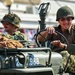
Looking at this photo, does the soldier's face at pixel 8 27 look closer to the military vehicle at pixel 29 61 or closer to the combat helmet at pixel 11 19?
the combat helmet at pixel 11 19

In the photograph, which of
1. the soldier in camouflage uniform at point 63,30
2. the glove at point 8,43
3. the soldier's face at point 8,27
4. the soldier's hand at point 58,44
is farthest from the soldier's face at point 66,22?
the glove at point 8,43

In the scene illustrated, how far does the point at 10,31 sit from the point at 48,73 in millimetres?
2073

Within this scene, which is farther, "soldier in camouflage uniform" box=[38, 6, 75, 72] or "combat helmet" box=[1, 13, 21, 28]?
"combat helmet" box=[1, 13, 21, 28]

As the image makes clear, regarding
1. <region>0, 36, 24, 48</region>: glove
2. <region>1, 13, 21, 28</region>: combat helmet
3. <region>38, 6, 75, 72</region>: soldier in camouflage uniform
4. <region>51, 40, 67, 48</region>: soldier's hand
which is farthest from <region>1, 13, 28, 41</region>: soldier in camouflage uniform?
<region>0, 36, 24, 48</region>: glove

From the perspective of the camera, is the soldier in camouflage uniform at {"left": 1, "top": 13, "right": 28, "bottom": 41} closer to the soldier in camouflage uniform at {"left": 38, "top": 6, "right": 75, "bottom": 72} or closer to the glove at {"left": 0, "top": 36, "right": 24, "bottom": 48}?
the soldier in camouflage uniform at {"left": 38, "top": 6, "right": 75, "bottom": 72}

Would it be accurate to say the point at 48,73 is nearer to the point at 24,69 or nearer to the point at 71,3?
the point at 24,69

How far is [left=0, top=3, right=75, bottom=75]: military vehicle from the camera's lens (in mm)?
4605

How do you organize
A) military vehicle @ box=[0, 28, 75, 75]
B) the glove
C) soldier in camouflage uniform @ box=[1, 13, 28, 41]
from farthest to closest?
soldier in camouflage uniform @ box=[1, 13, 28, 41], the glove, military vehicle @ box=[0, 28, 75, 75]

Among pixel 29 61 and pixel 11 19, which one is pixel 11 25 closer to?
pixel 11 19

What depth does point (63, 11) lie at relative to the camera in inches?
262

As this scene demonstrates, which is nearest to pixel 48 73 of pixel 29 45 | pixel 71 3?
pixel 29 45

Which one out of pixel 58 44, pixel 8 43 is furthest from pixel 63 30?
pixel 8 43

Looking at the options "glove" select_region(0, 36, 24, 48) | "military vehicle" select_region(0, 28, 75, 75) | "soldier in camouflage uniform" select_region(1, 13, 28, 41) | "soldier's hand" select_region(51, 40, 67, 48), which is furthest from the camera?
"soldier in camouflage uniform" select_region(1, 13, 28, 41)

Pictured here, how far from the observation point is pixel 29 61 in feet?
16.3
